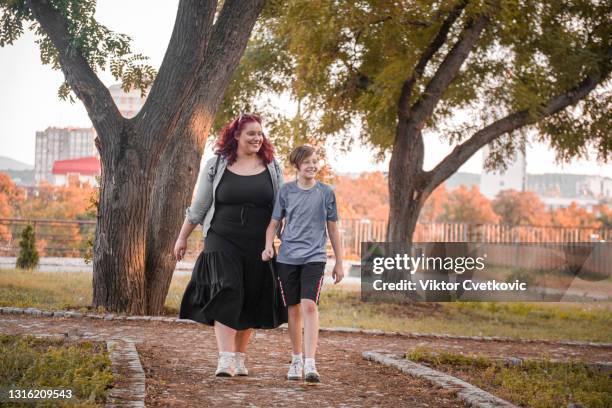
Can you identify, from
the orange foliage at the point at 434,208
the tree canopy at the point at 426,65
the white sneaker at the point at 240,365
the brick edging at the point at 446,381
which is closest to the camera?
the brick edging at the point at 446,381

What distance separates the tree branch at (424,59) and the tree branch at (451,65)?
266mm

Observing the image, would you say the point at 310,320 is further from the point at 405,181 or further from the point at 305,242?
the point at 405,181

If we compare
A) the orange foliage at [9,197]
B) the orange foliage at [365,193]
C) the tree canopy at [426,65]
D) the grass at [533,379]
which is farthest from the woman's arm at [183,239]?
the orange foliage at [365,193]

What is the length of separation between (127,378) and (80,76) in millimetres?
6409

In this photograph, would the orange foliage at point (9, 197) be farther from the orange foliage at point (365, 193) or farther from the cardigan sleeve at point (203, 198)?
the cardigan sleeve at point (203, 198)

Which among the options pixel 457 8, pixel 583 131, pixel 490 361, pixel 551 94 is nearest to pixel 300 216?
pixel 490 361

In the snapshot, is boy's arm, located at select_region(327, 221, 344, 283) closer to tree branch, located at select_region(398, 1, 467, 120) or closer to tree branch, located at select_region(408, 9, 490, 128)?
tree branch, located at select_region(398, 1, 467, 120)

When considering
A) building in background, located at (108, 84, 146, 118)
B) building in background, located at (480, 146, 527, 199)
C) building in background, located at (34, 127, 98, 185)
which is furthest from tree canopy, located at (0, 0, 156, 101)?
building in background, located at (480, 146, 527, 199)

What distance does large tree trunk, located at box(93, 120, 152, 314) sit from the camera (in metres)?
11.1

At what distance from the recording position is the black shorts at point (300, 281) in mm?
6391

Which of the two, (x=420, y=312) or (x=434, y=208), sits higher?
(x=434, y=208)

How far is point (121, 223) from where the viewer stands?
36.6 feet

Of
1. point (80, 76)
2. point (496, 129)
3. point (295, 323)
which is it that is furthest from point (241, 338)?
point (496, 129)

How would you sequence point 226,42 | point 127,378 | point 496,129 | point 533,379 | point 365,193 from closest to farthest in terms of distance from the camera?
point 127,378
point 533,379
point 226,42
point 496,129
point 365,193
